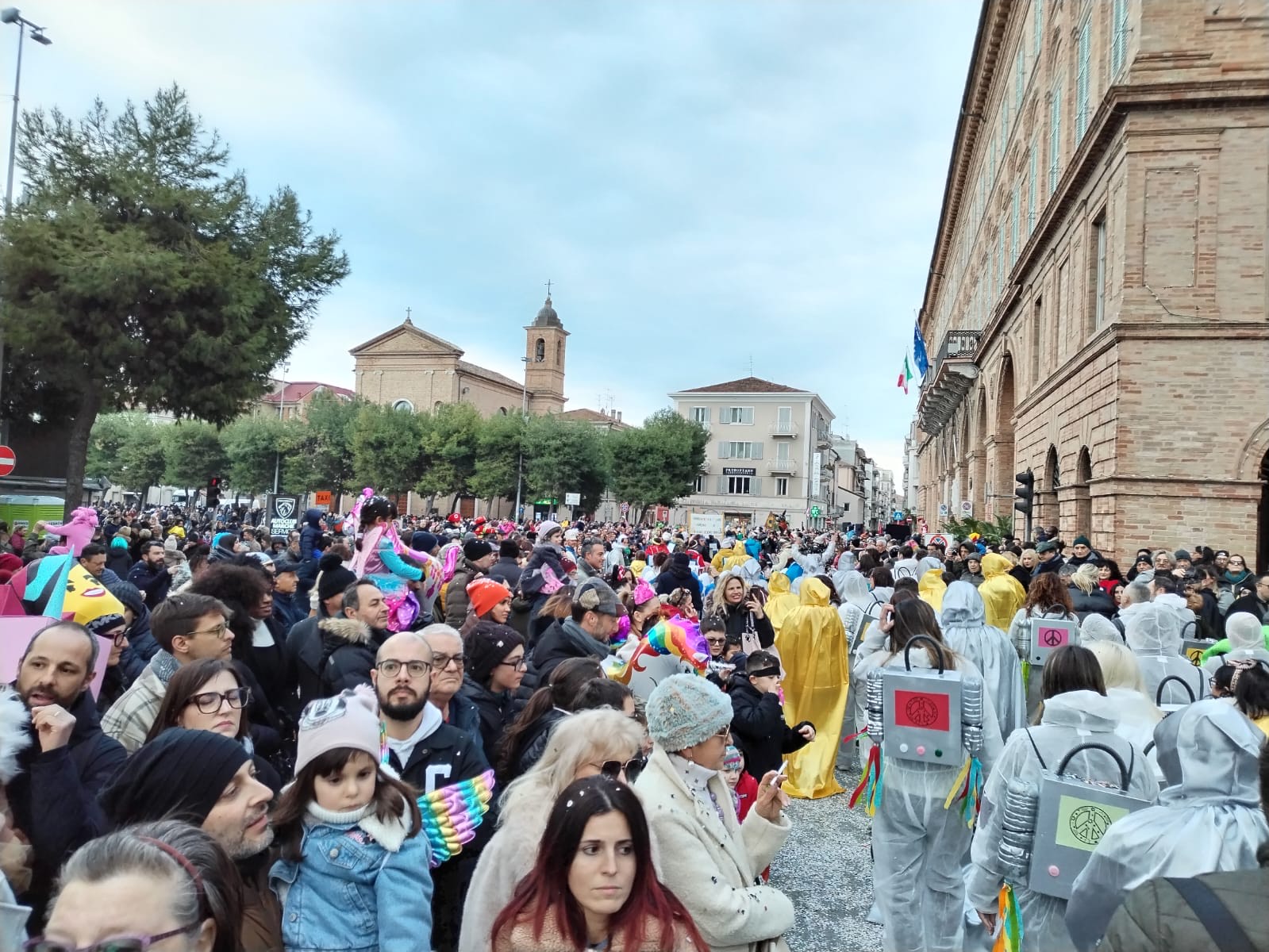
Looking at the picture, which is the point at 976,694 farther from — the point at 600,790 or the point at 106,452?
the point at 106,452

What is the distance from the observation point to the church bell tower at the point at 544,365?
84.2m

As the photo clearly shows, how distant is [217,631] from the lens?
12.9 feet

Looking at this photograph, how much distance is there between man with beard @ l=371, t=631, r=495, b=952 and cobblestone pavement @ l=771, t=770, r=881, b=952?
90.4 inches

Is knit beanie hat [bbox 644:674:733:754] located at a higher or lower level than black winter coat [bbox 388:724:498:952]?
higher

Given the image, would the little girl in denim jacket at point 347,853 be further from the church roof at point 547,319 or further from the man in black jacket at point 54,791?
the church roof at point 547,319

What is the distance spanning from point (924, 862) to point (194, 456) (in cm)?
6921

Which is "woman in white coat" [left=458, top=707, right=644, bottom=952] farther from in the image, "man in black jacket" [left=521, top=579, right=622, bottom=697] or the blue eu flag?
the blue eu flag

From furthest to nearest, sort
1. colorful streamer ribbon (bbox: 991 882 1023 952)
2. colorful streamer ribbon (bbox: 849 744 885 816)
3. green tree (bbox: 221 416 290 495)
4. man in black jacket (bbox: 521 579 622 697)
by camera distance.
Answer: green tree (bbox: 221 416 290 495) → man in black jacket (bbox: 521 579 622 697) → colorful streamer ribbon (bbox: 849 744 885 816) → colorful streamer ribbon (bbox: 991 882 1023 952)

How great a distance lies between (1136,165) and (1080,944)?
662 inches

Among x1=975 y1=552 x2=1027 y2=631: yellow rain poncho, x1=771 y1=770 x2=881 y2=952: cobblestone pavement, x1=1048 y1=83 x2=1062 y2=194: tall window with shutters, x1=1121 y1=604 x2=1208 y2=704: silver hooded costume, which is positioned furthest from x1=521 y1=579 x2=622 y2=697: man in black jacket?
x1=1048 y1=83 x2=1062 y2=194: tall window with shutters

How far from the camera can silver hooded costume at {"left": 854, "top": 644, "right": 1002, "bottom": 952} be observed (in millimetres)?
4848

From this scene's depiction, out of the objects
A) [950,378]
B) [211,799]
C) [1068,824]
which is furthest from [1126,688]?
[950,378]

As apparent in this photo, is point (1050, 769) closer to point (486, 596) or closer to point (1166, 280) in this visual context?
point (486, 596)

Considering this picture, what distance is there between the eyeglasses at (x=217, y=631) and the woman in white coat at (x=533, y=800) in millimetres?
1800
